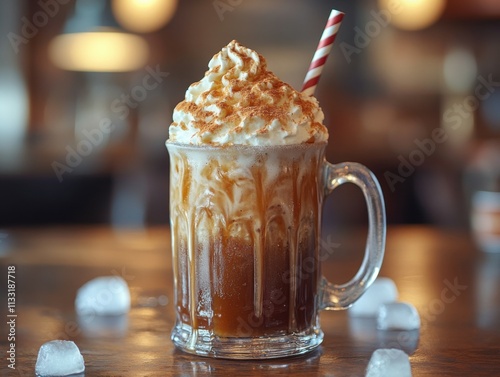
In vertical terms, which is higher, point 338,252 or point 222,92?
point 222,92

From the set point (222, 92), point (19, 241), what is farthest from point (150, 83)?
point (222, 92)

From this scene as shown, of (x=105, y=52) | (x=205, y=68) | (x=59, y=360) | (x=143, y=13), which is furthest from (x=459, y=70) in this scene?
(x=59, y=360)

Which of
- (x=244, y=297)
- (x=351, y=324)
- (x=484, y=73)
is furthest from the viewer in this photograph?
(x=484, y=73)

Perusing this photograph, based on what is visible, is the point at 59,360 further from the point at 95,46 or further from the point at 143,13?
the point at 95,46

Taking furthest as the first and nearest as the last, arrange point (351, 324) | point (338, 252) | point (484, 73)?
1. point (484, 73)
2. point (338, 252)
3. point (351, 324)

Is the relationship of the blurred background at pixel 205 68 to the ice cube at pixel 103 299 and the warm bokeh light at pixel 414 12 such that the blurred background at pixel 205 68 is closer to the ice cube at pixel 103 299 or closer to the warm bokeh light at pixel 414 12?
the warm bokeh light at pixel 414 12

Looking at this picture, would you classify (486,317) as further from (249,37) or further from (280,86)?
(249,37)
